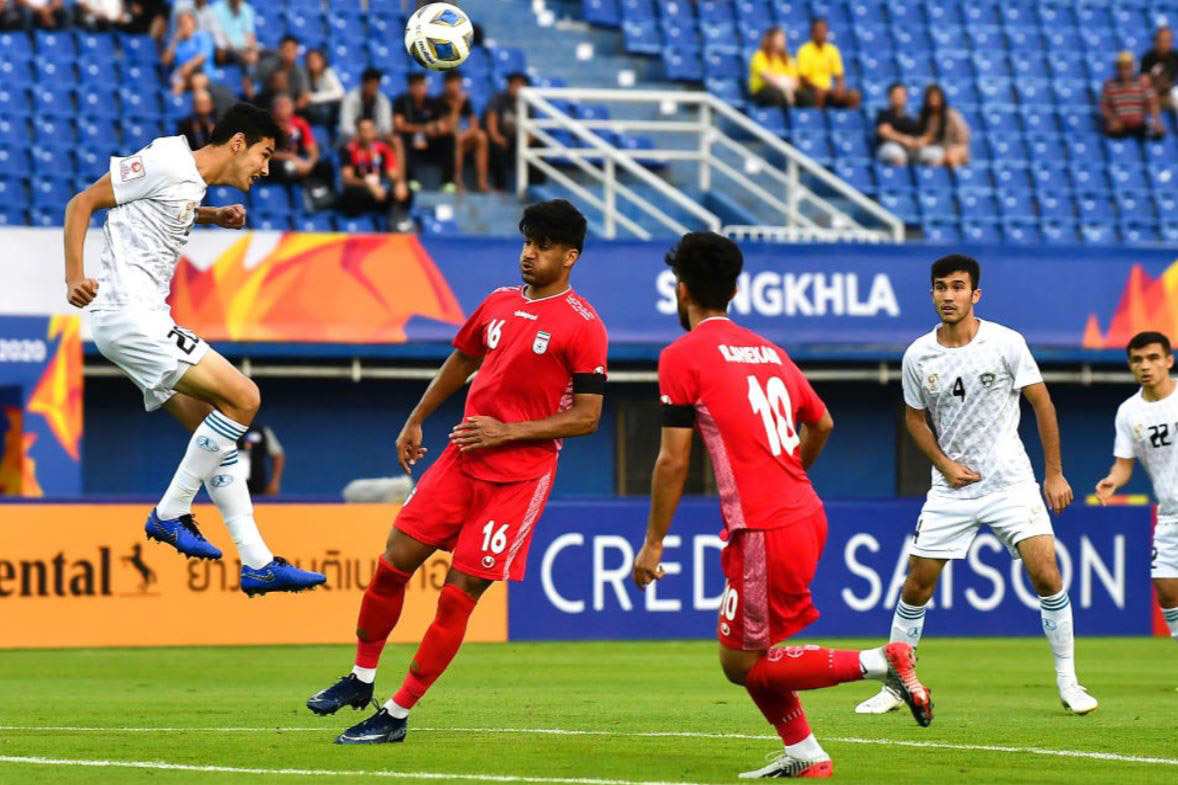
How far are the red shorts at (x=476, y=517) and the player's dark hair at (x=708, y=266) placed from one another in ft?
4.64

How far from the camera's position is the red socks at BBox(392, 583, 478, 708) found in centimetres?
870

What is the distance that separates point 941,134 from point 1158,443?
11374 mm

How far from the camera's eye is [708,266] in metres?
7.73

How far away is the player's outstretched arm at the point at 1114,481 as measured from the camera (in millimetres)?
12195

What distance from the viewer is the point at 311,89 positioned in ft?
68.9

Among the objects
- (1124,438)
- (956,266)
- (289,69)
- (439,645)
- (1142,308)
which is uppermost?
(289,69)

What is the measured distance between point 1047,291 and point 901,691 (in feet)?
44.9

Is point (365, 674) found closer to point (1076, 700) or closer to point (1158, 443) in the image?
point (1076, 700)

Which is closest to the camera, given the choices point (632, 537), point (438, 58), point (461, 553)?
point (461, 553)

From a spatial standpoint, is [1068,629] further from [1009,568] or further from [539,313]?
[1009,568]

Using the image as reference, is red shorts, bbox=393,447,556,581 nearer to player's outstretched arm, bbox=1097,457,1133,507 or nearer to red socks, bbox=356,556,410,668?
red socks, bbox=356,556,410,668

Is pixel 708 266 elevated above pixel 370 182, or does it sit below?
below

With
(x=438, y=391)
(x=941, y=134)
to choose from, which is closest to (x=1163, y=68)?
(x=941, y=134)

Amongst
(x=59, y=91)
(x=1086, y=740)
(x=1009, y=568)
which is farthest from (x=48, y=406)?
(x=1086, y=740)
